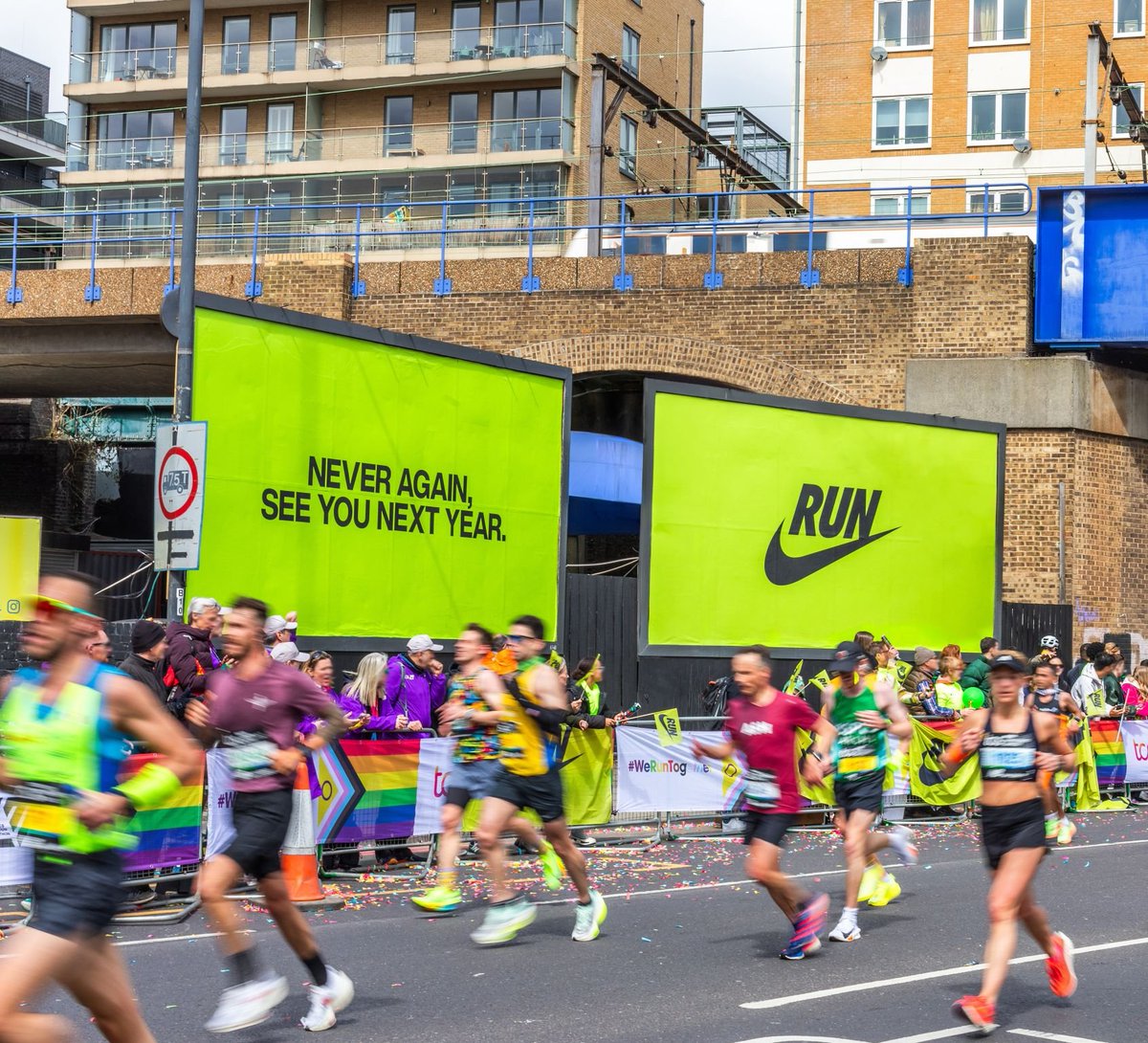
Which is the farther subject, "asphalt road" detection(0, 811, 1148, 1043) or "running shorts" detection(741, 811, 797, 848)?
"running shorts" detection(741, 811, 797, 848)

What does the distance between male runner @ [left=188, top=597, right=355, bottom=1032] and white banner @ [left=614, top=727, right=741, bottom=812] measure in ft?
24.7

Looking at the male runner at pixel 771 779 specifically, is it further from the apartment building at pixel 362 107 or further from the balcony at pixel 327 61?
the balcony at pixel 327 61

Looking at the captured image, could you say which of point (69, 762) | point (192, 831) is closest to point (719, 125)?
point (192, 831)

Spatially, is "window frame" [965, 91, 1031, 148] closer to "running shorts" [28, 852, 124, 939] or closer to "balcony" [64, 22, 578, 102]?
"balcony" [64, 22, 578, 102]

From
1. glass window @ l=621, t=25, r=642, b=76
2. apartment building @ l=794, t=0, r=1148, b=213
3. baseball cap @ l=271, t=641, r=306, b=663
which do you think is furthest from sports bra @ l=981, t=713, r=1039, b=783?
glass window @ l=621, t=25, r=642, b=76

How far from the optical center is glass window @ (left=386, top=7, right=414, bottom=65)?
178ft

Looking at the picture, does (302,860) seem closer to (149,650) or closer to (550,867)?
(550,867)

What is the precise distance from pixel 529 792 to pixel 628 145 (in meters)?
47.1

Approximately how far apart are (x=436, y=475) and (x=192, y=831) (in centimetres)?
699

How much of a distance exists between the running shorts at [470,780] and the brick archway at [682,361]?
660 inches

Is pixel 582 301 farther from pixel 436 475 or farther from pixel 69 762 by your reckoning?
pixel 69 762

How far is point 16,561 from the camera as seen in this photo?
24.2 meters

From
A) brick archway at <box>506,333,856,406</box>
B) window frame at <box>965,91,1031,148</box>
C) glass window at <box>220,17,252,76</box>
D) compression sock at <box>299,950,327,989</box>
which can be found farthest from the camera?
glass window at <box>220,17,252,76</box>

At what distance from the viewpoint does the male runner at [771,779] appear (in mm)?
9234
